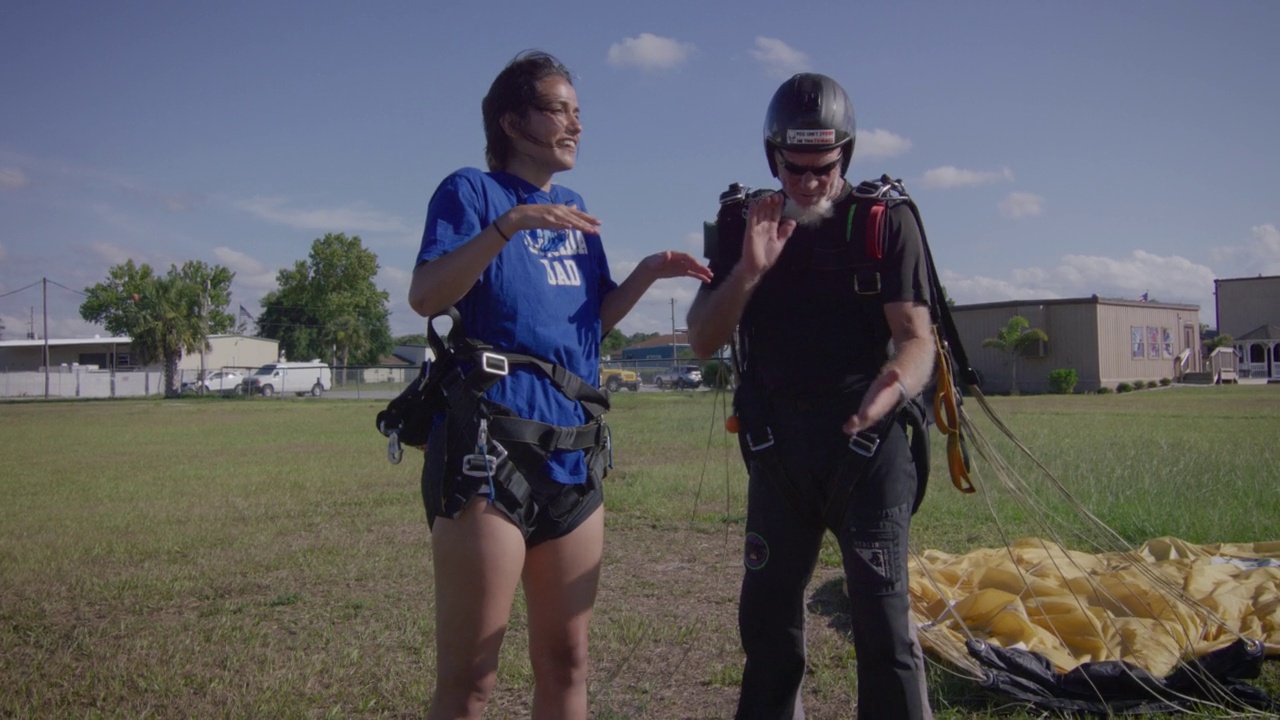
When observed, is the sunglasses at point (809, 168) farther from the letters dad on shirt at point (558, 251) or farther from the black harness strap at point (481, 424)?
the black harness strap at point (481, 424)

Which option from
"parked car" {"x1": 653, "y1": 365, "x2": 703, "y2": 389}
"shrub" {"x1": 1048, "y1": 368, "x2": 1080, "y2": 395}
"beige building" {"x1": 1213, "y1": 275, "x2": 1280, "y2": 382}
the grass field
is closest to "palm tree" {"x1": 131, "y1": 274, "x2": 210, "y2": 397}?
"parked car" {"x1": 653, "y1": 365, "x2": 703, "y2": 389}

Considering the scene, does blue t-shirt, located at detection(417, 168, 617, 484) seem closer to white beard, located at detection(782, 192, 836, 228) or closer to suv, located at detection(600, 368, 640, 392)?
white beard, located at detection(782, 192, 836, 228)

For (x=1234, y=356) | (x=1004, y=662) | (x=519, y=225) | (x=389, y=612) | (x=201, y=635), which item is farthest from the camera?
(x=1234, y=356)

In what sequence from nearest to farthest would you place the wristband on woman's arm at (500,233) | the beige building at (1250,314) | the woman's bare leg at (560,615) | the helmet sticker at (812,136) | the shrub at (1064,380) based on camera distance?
the wristband on woman's arm at (500,233), the woman's bare leg at (560,615), the helmet sticker at (812,136), the shrub at (1064,380), the beige building at (1250,314)

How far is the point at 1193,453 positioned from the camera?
1042 cm

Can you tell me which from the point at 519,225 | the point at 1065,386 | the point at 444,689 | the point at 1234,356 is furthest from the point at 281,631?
the point at 1234,356

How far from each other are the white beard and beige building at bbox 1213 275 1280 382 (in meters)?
68.1

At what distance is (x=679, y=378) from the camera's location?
4562cm

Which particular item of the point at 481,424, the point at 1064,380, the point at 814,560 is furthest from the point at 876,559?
the point at 1064,380

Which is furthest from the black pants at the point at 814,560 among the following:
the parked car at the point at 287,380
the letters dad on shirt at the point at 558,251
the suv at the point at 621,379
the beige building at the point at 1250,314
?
the beige building at the point at 1250,314

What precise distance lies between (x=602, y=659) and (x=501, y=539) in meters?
2.09

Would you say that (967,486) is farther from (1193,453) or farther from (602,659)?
(1193,453)

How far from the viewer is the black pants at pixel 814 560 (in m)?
2.37

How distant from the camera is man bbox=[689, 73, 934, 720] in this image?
2.41 metres
